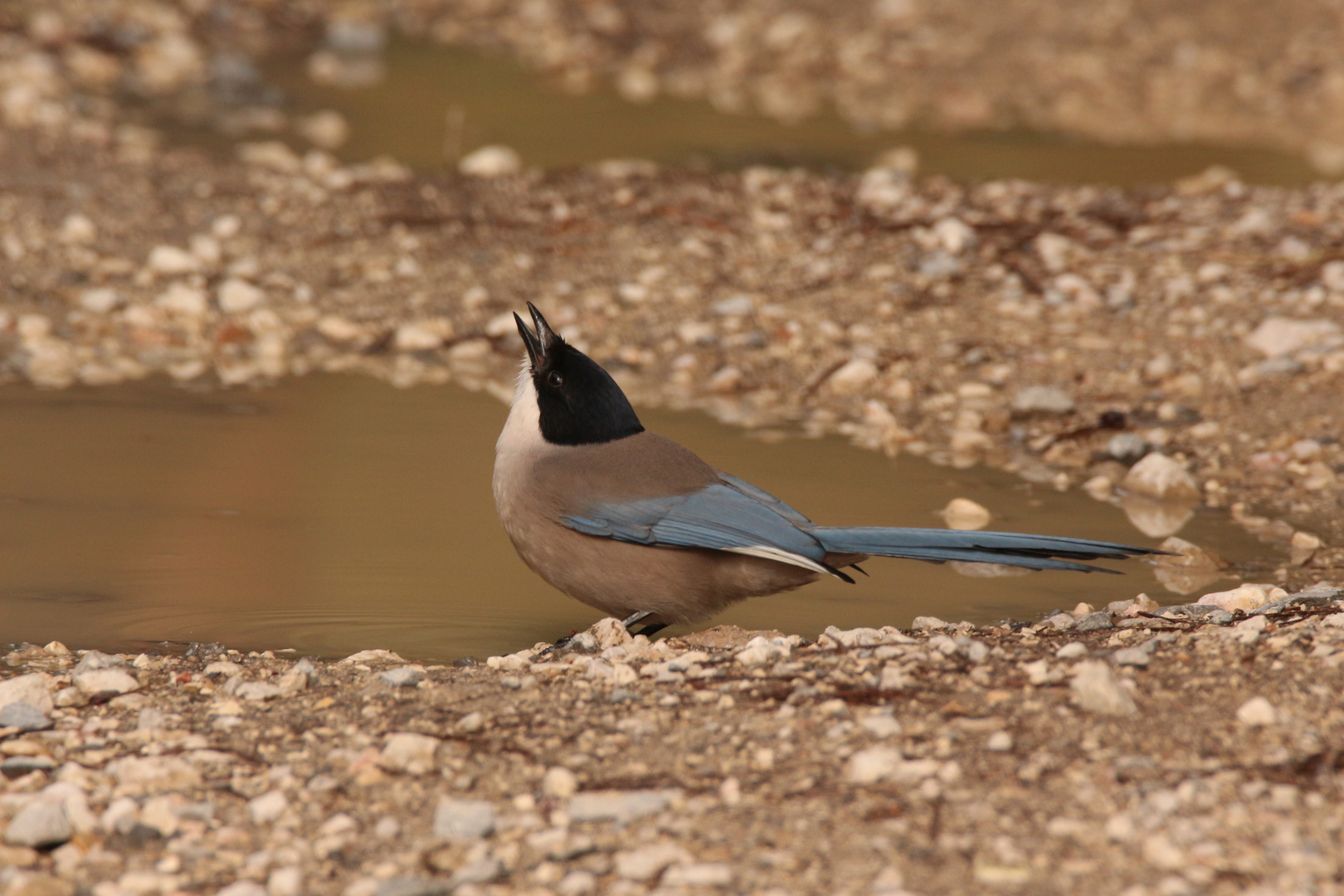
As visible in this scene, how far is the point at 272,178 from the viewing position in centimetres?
816

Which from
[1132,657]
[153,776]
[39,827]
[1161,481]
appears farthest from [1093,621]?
[39,827]

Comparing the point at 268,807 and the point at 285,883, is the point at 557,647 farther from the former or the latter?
the point at 285,883

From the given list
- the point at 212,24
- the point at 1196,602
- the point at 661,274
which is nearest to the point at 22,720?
the point at 1196,602

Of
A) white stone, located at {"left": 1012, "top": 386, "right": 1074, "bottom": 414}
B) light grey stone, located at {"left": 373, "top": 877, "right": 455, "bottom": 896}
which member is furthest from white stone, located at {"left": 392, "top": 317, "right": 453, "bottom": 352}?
light grey stone, located at {"left": 373, "top": 877, "right": 455, "bottom": 896}

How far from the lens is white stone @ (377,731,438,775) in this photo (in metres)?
2.88

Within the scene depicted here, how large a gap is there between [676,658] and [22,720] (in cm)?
144

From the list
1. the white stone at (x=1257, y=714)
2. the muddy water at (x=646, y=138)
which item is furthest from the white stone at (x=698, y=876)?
the muddy water at (x=646, y=138)

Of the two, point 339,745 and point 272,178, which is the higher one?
point 272,178

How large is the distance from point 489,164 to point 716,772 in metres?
6.19

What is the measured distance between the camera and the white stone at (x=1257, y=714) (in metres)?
2.85

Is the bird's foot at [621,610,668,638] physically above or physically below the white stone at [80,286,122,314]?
below

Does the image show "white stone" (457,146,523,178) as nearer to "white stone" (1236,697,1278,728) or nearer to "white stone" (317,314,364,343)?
"white stone" (317,314,364,343)

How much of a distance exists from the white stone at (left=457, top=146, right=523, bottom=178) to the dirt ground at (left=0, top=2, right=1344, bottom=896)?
13cm

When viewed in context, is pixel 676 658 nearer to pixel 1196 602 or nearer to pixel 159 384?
pixel 1196 602
